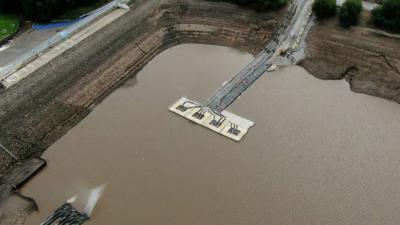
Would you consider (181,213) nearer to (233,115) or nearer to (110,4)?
(233,115)

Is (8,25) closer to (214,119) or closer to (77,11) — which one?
(77,11)

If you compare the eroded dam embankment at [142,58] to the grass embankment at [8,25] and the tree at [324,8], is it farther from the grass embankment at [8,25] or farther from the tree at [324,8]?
the grass embankment at [8,25]

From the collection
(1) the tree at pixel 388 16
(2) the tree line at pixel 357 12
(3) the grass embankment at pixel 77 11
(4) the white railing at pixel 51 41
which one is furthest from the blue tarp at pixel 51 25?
(1) the tree at pixel 388 16

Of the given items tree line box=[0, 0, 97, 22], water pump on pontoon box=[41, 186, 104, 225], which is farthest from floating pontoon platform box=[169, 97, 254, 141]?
tree line box=[0, 0, 97, 22]

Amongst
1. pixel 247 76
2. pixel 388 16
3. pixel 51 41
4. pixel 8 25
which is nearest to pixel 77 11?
Result: pixel 51 41

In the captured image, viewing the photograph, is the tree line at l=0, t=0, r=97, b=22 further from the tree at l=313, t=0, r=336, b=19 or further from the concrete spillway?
the tree at l=313, t=0, r=336, b=19

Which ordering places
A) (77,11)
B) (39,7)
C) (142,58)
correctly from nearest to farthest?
(142,58) → (39,7) → (77,11)
